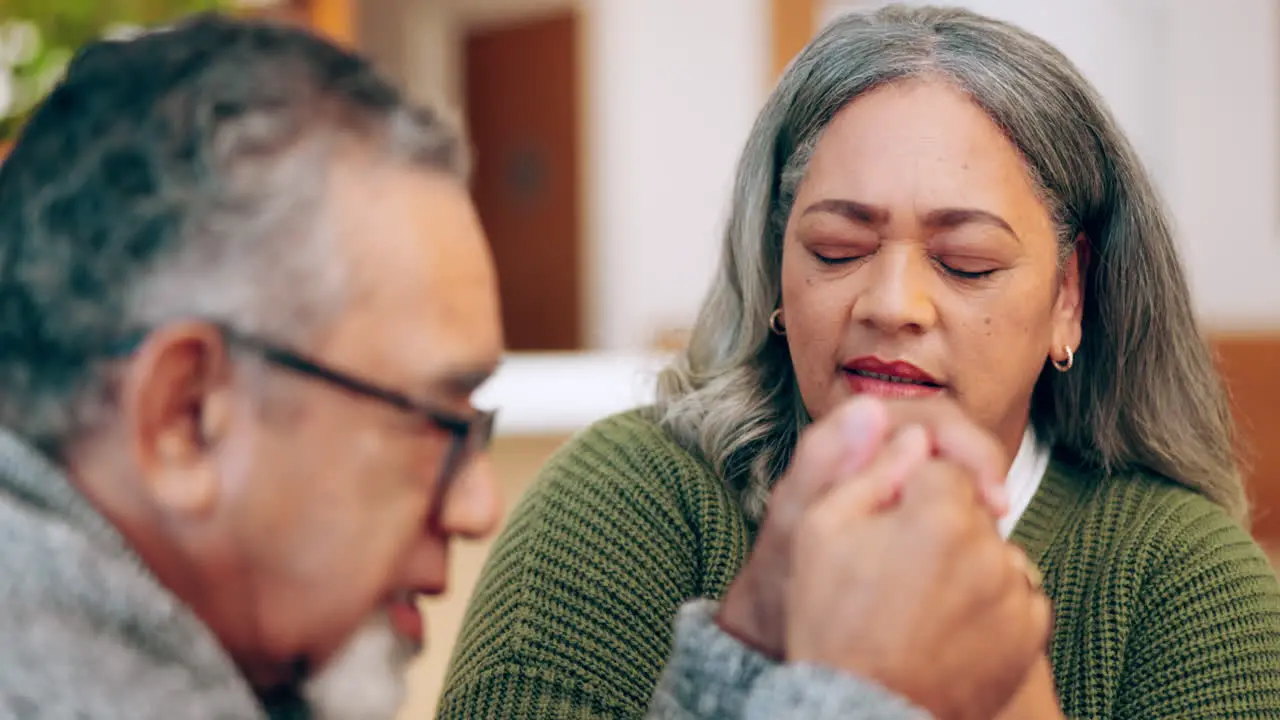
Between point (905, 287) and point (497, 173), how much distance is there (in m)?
4.43

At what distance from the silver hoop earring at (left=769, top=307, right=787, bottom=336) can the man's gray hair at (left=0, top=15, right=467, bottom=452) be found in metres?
0.79

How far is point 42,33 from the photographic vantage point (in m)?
2.21

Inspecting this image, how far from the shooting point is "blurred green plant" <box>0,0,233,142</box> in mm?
2125

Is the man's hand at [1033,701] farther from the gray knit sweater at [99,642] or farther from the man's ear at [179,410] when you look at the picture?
the man's ear at [179,410]

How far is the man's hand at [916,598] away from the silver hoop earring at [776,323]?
0.68 metres

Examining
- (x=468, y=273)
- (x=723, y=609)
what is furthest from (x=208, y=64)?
(x=723, y=609)

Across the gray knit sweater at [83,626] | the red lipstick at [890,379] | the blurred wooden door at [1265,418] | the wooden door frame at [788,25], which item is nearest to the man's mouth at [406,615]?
the gray knit sweater at [83,626]

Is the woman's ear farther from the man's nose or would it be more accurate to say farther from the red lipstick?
the man's nose

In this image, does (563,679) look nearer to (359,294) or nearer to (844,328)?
(844,328)

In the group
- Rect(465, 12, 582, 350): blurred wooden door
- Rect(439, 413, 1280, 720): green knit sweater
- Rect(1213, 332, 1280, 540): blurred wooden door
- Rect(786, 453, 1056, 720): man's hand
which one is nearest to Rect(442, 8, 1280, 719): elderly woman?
Rect(439, 413, 1280, 720): green knit sweater

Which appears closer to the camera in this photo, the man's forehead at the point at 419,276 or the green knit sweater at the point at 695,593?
the man's forehead at the point at 419,276

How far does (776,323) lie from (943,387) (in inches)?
9.7

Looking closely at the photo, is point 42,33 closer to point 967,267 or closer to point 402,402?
point 967,267

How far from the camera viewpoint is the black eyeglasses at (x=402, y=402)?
728 millimetres
